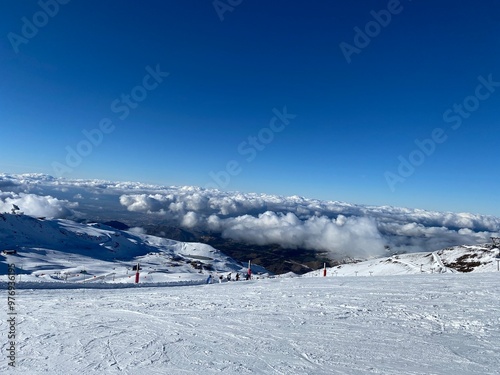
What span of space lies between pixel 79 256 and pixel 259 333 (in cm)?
12425

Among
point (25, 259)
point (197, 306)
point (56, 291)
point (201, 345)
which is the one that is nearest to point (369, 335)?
point (201, 345)

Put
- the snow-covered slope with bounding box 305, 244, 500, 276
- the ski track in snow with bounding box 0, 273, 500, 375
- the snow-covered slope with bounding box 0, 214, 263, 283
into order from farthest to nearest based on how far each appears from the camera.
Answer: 1. the snow-covered slope with bounding box 0, 214, 263, 283
2. the snow-covered slope with bounding box 305, 244, 500, 276
3. the ski track in snow with bounding box 0, 273, 500, 375

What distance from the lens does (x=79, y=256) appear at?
371 feet

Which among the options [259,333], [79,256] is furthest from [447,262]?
[79,256]

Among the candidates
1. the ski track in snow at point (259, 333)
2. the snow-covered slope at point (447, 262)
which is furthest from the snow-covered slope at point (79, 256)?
the ski track in snow at point (259, 333)


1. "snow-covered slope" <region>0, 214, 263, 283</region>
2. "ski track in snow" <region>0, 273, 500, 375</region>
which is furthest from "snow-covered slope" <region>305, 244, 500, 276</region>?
"ski track in snow" <region>0, 273, 500, 375</region>

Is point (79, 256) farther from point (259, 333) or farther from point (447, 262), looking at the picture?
point (259, 333)

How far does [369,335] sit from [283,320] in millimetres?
2599

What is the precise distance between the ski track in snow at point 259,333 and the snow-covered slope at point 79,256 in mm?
57610

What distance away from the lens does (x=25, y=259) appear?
297 ft

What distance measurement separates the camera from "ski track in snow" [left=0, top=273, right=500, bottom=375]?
248 inches

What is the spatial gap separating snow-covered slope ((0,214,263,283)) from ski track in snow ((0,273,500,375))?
5761 centimetres

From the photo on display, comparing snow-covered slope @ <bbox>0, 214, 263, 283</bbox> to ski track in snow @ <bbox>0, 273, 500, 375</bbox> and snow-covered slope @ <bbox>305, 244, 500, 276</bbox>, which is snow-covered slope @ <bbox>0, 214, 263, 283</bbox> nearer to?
snow-covered slope @ <bbox>305, 244, 500, 276</bbox>

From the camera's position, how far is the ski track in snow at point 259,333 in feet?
20.6
